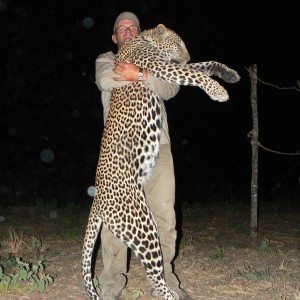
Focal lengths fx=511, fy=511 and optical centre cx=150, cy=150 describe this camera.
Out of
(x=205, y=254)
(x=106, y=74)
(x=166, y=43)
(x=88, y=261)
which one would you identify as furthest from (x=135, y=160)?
(x=205, y=254)

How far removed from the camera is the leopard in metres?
3.60

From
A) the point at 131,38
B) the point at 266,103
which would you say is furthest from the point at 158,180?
the point at 266,103

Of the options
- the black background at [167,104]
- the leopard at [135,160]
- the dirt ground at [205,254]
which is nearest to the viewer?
the leopard at [135,160]

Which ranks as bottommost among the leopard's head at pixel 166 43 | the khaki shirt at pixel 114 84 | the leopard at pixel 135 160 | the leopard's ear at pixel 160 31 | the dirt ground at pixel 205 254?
the dirt ground at pixel 205 254

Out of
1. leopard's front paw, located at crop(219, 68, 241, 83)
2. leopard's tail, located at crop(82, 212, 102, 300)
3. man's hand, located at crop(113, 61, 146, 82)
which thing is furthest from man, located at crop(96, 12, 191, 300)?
leopard's front paw, located at crop(219, 68, 241, 83)

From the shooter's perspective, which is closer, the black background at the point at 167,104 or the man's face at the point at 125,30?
the man's face at the point at 125,30

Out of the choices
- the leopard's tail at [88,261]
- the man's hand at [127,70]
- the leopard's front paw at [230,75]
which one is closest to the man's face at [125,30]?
the man's hand at [127,70]

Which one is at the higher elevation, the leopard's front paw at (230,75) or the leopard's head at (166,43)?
the leopard's head at (166,43)

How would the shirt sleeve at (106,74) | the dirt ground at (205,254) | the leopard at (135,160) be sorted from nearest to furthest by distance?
the leopard at (135,160) → the shirt sleeve at (106,74) → the dirt ground at (205,254)

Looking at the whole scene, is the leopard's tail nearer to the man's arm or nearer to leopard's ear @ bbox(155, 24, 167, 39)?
the man's arm

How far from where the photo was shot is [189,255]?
219 inches

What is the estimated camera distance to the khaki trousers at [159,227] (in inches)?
158

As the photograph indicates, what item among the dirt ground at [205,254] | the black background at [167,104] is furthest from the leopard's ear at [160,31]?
the black background at [167,104]

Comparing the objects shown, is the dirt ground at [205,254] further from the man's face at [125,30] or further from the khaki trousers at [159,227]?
the man's face at [125,30]
